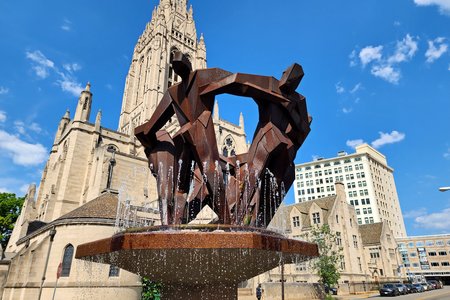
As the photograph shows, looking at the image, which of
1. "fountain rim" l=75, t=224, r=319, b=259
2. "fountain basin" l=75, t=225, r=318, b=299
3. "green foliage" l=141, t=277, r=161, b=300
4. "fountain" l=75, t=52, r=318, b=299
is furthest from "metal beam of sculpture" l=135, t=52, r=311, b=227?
"green foliage" l=141, t=277, r=161, b=300

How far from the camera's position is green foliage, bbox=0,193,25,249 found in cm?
4894

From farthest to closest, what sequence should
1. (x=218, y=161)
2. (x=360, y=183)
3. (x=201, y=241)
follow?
(x=360, y=183) → (x=218, y=161) → (x=201, y=241)

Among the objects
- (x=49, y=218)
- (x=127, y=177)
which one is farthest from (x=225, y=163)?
(x=49, y=218)

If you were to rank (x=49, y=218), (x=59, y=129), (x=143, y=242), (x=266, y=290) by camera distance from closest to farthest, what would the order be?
(x=143, y=242) < (x=266, y=290) < (x=49, y=218) < (x=59, y=129)

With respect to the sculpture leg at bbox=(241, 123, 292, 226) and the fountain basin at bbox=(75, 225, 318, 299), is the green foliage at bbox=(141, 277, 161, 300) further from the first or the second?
the fountain basin at bbox=(75, 225, 318, 299)

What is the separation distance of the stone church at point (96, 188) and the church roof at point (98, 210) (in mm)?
73

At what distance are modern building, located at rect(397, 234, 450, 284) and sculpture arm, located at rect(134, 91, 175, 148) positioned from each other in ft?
255

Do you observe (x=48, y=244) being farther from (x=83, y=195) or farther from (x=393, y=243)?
(x=393, y=243)

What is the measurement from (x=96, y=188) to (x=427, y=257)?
251 ft

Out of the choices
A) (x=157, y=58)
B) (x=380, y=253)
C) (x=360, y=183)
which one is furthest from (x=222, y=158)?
(x=360, y=183)

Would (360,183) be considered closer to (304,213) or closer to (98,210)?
(304,213)

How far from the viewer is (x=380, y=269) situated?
48594 millimetres

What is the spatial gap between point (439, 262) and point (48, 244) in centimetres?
8259

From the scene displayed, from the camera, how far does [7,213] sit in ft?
165
